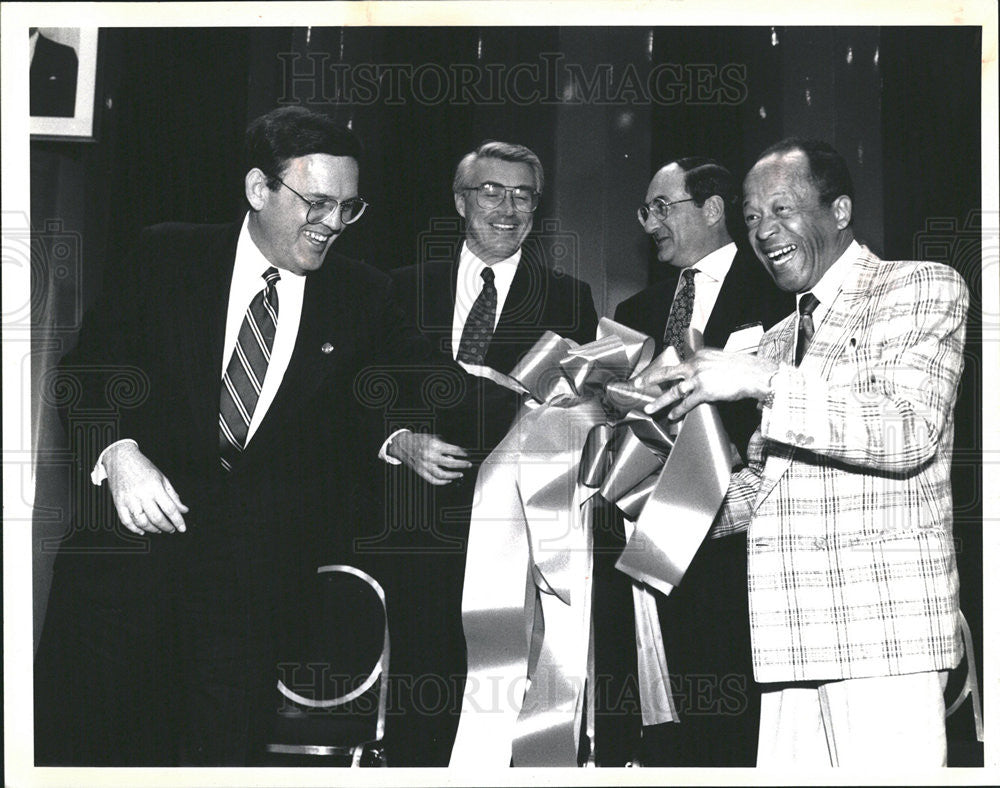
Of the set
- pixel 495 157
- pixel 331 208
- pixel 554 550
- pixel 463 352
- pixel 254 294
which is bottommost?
pixel 554 550

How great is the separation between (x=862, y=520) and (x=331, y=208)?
1.17 m

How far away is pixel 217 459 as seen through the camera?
220 centimetres

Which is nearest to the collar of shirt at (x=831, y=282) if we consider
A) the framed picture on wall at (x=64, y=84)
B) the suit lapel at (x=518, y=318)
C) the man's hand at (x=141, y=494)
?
the suit lapel at (x=518, y=318)

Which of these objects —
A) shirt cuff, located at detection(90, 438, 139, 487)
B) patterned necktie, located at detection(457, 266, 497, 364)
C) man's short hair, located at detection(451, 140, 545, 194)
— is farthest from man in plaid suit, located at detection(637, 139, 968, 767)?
shirt cuff, located at detection(90, 438, 139, 487)

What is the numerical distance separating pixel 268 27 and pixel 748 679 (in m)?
1.60

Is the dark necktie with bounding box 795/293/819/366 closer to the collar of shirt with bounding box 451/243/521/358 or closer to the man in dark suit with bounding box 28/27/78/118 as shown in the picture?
the collar of shirt with bounding box 451/243/521/358

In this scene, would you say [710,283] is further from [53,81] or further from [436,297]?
[53,81]

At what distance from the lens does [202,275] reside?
224 cm

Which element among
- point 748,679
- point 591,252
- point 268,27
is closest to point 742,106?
point 591,252

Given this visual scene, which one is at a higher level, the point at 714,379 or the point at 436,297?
the point at 436,297

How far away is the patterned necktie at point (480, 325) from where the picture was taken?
223cm

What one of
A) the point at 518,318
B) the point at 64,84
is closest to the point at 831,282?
the point at 518,318

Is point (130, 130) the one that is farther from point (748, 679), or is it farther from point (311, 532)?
point (748, 679)

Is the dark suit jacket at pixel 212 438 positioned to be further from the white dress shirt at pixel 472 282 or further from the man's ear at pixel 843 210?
the man's ear at pixel 843 210
